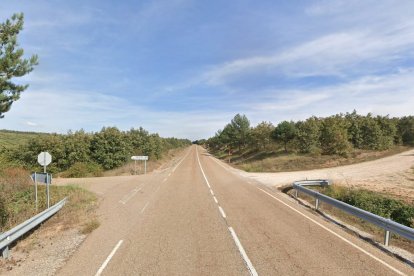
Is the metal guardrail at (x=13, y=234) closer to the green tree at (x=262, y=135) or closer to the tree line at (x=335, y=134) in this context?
the tree line at (x=335, y=134)

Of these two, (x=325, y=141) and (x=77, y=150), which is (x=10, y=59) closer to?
(x=77, y=150)

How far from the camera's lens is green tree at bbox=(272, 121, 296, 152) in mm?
57031

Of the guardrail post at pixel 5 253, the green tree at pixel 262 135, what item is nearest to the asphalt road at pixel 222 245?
the guardrail post at pixel 5 253

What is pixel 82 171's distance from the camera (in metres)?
36.9

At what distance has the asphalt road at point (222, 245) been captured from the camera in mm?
7473

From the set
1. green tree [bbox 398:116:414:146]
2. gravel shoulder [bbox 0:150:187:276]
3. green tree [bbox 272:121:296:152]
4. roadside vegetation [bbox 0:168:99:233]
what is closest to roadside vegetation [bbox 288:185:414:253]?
gravel shoulder [bbox 0:150:187:276]

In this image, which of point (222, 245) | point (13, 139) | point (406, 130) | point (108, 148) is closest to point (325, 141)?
point (406, 130)

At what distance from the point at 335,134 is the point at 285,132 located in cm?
1229

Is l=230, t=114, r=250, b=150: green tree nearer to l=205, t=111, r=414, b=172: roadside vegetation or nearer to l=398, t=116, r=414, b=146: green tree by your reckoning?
l=205, t=111, r=414, b=172: roadside vegetation

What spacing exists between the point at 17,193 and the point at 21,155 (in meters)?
26.0

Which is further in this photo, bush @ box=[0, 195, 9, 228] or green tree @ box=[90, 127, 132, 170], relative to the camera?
green tree @ box=[90, 127, 132, 170]

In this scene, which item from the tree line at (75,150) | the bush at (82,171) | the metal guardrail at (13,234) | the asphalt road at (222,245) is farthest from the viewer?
the tree line at (75,150)

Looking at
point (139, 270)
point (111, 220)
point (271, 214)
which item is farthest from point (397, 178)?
point (139, 270)

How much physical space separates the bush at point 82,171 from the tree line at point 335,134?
103 feet
